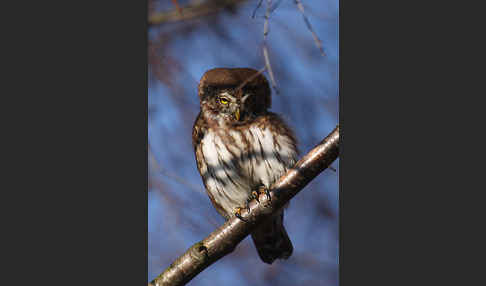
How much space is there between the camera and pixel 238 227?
2869 mm

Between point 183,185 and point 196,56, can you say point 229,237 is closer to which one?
point 183,185

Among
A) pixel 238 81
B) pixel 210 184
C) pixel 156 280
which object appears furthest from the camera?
pixel 210 184

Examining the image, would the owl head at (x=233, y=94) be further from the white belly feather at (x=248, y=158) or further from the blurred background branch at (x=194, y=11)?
the blurred background branch at (x=194, y=11)

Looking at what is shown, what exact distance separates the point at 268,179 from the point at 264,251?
1.63 feet

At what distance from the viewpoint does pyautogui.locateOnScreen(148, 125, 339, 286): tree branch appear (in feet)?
8.70

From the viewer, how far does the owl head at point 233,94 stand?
3.00 m

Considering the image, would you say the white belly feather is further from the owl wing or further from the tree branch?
the tree branch

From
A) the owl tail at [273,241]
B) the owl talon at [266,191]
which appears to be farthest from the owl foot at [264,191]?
the owl tail at [273,241]

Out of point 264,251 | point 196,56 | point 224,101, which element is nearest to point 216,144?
point 224,101

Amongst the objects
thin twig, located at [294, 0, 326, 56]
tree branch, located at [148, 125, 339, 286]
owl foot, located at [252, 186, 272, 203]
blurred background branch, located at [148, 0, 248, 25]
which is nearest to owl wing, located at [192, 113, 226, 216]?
owl foot, located at [252, 186, 272, 203]

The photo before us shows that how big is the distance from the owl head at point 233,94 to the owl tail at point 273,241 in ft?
2.29

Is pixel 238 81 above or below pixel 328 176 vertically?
above

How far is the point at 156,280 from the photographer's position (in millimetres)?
2826

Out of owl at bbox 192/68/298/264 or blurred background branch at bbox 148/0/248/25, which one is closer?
blurred background branch at bbox 148/0/248/25
